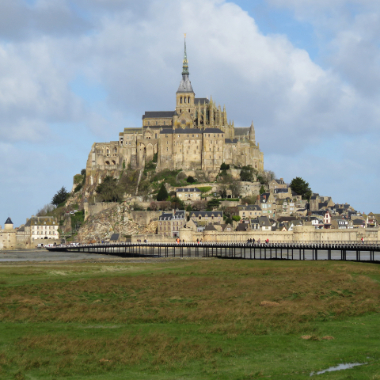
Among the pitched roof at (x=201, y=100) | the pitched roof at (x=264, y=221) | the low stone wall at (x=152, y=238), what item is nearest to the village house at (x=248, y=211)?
the pitched roof at (x=264, y=221)

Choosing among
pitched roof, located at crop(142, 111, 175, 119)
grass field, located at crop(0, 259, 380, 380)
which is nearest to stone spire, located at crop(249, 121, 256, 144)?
pitched roof, located at crop(142, 111, 175, 119)

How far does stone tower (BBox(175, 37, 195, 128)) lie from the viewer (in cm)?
15138

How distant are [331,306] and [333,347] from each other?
851cm

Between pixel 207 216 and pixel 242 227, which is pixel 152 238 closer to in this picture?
pixel 207 216

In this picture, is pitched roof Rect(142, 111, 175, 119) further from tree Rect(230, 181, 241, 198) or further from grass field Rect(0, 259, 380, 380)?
grass field Rect(0, 259, 380, 380)

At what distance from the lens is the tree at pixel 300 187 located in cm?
15075

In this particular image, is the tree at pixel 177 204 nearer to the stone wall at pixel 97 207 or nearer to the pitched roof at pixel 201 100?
the stone wall at pixel 97 207

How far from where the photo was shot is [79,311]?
98.8 feet

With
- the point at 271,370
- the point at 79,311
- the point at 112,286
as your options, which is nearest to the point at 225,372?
the point at 271,370

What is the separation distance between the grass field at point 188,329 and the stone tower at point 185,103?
110036mm

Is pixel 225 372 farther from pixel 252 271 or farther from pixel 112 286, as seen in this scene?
A: pixel 252 271

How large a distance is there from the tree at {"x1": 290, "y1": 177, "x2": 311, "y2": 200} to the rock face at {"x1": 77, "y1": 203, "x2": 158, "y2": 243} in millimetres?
41980

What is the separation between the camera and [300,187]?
15125cm

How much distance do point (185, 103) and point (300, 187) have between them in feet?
110
